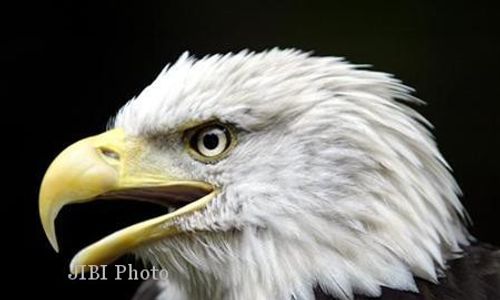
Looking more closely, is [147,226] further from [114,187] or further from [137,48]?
[137,48]

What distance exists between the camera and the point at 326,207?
1.84 metres

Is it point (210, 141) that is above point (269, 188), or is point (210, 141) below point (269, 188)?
above

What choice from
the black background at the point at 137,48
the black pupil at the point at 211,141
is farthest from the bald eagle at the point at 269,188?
the black background at the point at 137,48

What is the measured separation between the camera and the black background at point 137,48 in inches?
124

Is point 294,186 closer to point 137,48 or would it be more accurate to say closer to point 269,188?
point 269,188

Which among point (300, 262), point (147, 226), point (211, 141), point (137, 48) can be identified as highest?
point (137, 48)

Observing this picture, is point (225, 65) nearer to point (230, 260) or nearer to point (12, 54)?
point (230, 260)

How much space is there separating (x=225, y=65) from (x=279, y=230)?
328 mm

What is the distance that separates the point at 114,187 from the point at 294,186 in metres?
0.32

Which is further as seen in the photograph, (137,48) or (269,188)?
(137,48)

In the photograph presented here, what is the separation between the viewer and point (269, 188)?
6.03ft

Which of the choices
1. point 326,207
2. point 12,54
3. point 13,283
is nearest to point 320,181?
point 326,207

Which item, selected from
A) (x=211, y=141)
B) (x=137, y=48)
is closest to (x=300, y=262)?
(x=211, y=141)

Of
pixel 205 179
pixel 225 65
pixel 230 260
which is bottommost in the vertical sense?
→ pixel 230 260
